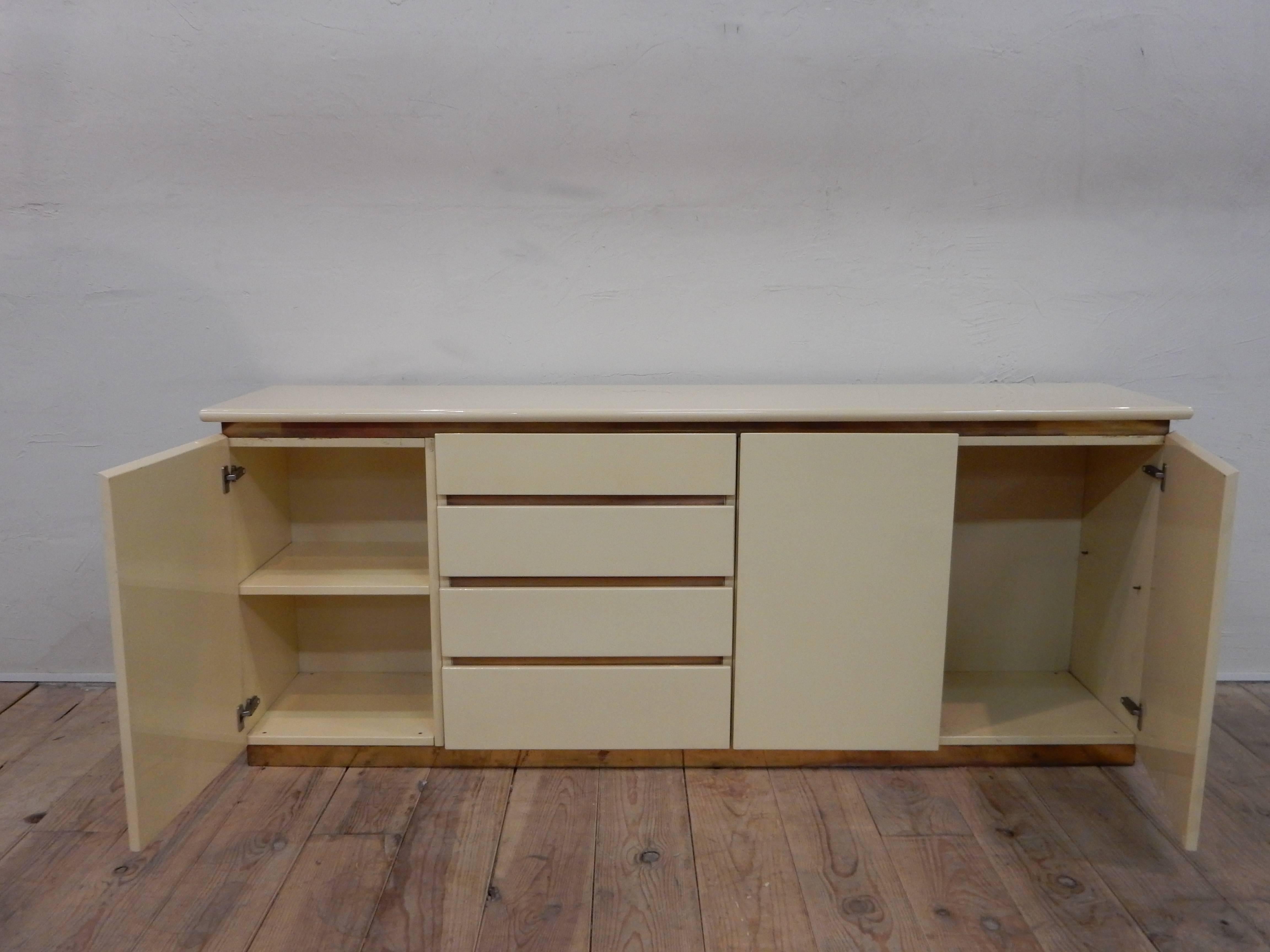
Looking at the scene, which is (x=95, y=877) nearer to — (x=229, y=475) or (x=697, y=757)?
(x=229, y=475)

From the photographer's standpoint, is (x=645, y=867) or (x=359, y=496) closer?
(x=645, y=867)

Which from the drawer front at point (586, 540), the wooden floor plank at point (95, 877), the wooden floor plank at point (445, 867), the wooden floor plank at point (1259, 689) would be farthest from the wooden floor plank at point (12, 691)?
the wooden floor plank at point (1259, 689)

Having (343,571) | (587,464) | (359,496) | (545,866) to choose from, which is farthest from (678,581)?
(359,496)

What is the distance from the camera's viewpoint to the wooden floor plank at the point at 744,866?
61.0 inches

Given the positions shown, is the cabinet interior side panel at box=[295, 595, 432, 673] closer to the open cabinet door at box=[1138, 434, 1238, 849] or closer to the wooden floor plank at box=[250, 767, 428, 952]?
the wooden floor plank at box=[250, 767, 428, 952]

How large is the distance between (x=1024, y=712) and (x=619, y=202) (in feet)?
4.93

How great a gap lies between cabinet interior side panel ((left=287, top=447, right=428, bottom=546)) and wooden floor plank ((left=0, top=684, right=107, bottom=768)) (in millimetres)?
687

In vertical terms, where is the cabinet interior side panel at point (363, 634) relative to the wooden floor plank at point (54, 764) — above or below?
above

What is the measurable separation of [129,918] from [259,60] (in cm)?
180

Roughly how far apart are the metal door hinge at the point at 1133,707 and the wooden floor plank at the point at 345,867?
1495 mm

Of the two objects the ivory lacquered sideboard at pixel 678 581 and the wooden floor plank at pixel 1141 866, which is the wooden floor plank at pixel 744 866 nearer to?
the ivory lacquered sideboard at pixel 678 581

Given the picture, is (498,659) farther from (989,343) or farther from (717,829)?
(989,343)

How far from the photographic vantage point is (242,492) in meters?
2.06

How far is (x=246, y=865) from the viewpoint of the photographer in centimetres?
173
